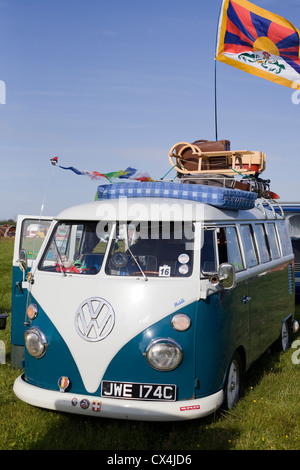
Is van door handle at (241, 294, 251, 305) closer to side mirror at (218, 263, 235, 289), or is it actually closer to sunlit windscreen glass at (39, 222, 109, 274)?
side mirror at (218, 263, 235, 289)

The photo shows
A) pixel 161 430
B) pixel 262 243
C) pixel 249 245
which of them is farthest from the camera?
pixel 262 243

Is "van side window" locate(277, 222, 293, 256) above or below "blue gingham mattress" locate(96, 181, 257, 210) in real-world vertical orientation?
below

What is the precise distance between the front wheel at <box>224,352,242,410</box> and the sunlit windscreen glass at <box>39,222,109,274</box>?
169 centimetres

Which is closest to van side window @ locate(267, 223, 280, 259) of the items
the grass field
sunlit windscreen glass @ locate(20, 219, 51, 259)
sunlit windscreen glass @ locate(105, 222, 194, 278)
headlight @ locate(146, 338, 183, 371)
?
the grass field

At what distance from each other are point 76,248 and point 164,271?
1.16 meters

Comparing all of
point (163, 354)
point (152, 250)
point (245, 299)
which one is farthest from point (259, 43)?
point (163, 354)

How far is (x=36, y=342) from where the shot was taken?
5.29 meters

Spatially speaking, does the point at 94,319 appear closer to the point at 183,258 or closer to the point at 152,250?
the point at 152,250

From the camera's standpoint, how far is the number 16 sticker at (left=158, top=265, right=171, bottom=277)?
5312mm

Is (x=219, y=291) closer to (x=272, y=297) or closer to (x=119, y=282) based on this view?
(x=119, y=282)
